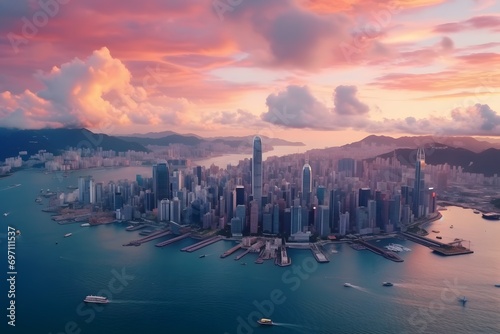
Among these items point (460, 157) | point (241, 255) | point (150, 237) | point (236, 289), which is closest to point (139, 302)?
point (236, 289)

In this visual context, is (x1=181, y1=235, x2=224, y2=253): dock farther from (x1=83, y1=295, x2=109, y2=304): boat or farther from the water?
(x1=83, y1=295, x2=109, y2=304): boat

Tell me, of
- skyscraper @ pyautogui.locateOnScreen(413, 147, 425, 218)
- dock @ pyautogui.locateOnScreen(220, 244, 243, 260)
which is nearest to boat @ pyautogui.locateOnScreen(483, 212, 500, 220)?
skyscraper @ pyautogui.locateOnScreen(413, 147, 425, 218)

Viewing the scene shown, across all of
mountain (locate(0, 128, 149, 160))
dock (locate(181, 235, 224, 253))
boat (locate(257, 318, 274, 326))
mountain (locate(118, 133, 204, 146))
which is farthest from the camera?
mountain (locate(118, 133, 204, 146))


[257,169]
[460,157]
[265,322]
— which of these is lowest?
[265,322]

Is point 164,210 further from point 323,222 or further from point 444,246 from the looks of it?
point 444,246

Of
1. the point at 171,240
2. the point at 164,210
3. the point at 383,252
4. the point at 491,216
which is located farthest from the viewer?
the point at 491,216

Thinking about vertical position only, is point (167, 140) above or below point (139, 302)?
above

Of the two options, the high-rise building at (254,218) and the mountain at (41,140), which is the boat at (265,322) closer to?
the high-rise building at (254,218)

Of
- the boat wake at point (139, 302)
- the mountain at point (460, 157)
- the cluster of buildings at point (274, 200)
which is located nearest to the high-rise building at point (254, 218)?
the cluster of buildings at point (274, 200)
